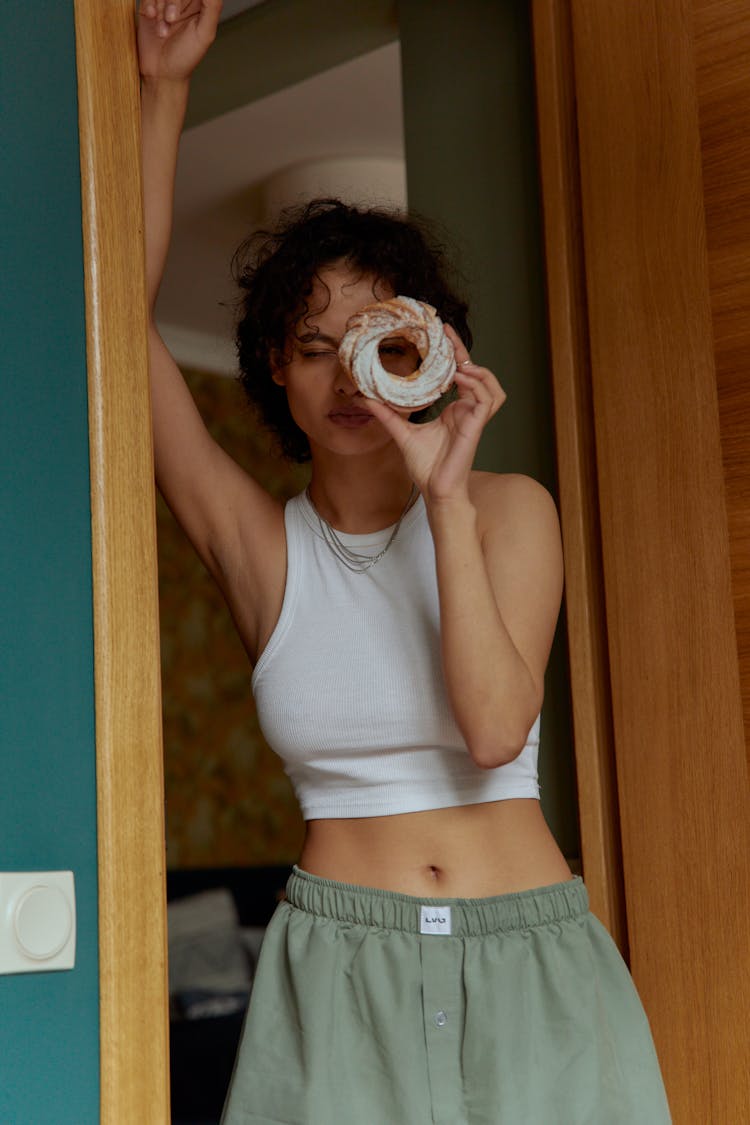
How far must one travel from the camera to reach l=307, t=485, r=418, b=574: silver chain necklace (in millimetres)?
1629

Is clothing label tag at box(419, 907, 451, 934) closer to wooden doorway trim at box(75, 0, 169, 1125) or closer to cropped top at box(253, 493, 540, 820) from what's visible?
cropped top at box(253, 493, 540, 820)

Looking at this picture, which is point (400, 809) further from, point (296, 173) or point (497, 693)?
point (296, 173)

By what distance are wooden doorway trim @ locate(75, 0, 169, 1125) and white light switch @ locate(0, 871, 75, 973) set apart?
45 mm

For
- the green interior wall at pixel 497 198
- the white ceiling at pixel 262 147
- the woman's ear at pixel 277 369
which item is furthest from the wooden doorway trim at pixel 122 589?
the white ceiling at pixel 262 147

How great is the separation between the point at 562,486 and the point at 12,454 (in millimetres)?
1094

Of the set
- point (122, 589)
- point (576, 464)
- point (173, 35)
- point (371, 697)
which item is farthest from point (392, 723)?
point (173, 35)

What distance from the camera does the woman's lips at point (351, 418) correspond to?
63.2 inches

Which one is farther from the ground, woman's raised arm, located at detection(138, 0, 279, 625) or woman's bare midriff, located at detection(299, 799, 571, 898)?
woman's raised arm, located at detection(138, 0, 279, 625)

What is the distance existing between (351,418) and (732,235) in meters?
0.65

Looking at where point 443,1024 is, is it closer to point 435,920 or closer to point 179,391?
point 435,920

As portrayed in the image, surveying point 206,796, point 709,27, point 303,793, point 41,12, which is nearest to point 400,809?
point 303,793

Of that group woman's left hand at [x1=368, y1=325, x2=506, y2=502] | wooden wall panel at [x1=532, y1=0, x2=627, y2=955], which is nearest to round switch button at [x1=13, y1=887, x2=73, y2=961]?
woman's left hand at [x1=368, y1=325, x2=506, y2=502]

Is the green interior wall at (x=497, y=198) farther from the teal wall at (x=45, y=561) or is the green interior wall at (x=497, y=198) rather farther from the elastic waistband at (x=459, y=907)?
the teal wall at (x=45, y=561)

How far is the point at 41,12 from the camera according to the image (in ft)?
4.07
